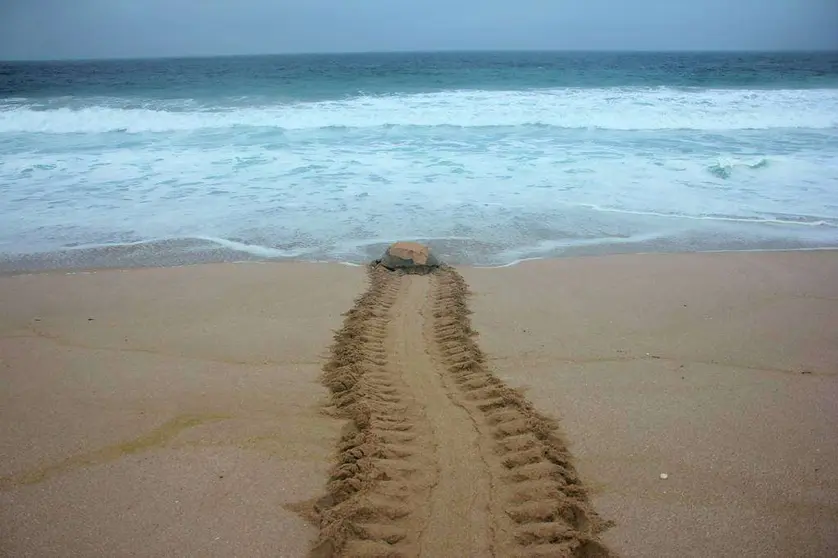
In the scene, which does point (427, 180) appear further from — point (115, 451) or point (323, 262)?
point (115, 451)

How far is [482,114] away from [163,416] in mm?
14952

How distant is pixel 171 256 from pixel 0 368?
2483mm

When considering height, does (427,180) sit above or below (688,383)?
above

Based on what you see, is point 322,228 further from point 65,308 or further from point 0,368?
point 0,368

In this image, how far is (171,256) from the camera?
611 centimetres

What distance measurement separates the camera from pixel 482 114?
54.7 ft

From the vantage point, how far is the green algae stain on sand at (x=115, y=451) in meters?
2.70

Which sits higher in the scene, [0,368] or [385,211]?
[385,211]

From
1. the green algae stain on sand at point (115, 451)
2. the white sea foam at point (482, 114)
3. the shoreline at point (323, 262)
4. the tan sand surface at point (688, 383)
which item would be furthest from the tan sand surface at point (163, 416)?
the white sea foam at point (482, 114)

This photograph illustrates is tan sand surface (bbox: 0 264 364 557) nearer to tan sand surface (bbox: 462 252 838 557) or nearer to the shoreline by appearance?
the shoreline

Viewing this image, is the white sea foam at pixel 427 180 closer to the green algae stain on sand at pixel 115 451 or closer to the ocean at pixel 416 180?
the ocean at pixel 416 180

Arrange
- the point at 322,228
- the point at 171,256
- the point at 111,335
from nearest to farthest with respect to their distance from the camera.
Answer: the point at 111,335 → the point at 171,256 → the point at 322,228

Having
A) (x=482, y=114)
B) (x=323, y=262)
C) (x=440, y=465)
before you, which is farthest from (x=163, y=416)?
(x=482, y=114)

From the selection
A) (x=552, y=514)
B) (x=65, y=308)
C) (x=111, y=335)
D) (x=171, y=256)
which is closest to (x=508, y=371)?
(x=552, y=514)
